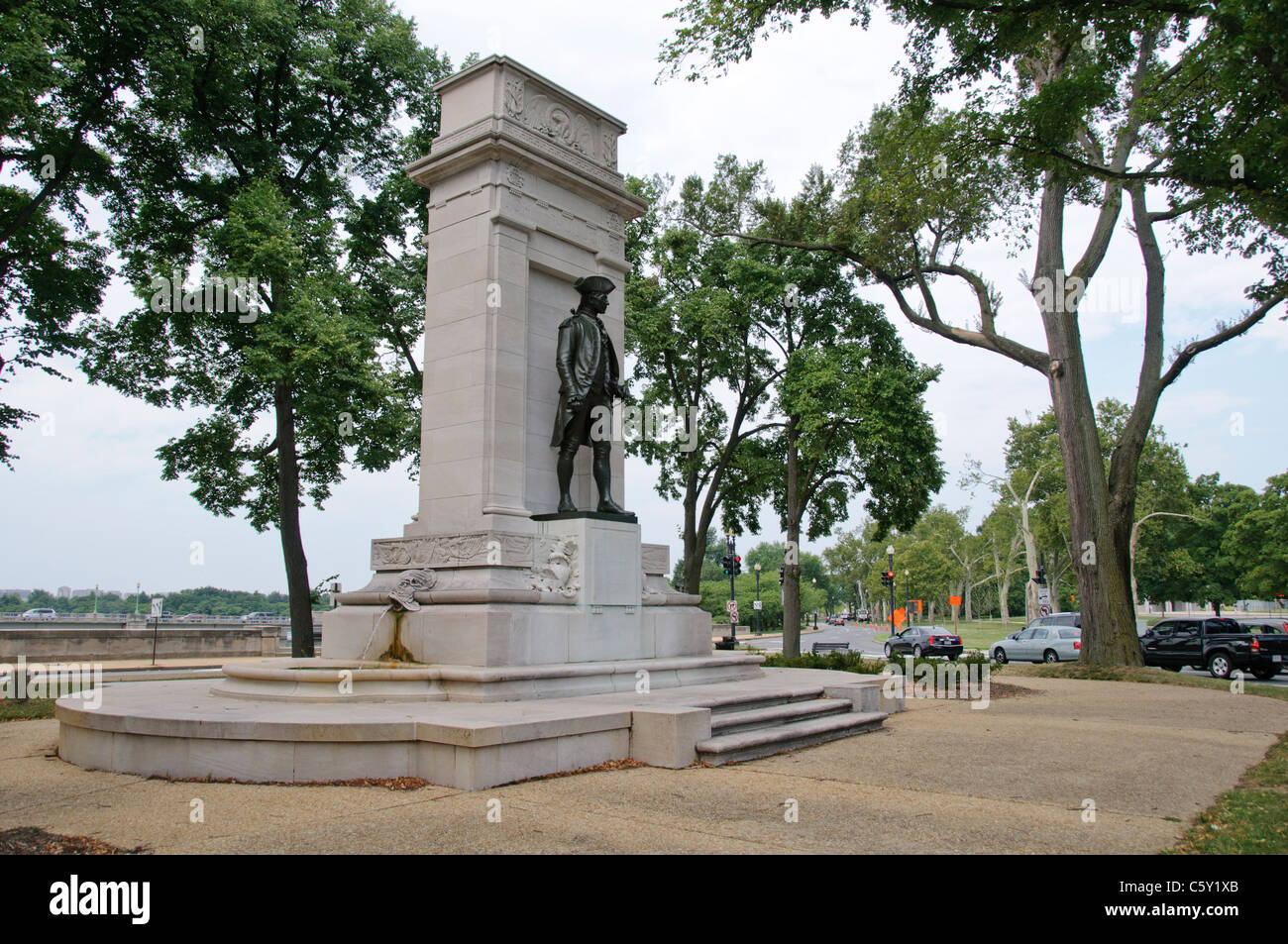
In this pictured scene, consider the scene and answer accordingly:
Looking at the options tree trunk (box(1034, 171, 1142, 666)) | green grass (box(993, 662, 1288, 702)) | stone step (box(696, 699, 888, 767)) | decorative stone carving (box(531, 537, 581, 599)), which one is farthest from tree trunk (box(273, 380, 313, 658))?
tree trunk (box(1034, 171, 1142, 666))

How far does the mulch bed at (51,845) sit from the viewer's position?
5305 millimetres

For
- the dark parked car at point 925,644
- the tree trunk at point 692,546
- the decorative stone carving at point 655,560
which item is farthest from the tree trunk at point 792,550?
the decorative stone carving at point 655,560

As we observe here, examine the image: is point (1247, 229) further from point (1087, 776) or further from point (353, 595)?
point (353, 595)

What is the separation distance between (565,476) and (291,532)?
1355 centimetres

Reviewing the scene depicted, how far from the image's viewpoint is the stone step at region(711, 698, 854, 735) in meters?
9.55

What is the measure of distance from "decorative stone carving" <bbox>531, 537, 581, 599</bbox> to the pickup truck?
77.9 ft

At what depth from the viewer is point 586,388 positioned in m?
12.1

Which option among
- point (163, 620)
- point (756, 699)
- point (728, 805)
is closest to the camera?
point (728, 805)

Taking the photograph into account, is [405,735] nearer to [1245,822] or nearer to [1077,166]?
[1245,822]

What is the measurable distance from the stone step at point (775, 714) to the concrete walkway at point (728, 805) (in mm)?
629

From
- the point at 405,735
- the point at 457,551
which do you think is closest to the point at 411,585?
the point at 457,551

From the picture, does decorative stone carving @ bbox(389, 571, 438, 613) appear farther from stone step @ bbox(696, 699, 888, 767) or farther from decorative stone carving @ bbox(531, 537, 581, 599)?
stone step @ bbox(696, 699, 888, 767)

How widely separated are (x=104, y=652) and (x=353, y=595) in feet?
78.1

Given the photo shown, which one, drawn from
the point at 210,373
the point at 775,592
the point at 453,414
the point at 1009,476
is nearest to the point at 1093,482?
the point at 453,414
